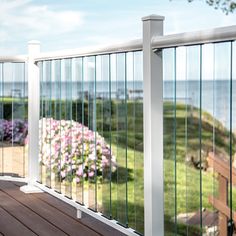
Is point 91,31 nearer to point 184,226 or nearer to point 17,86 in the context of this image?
point 17,86

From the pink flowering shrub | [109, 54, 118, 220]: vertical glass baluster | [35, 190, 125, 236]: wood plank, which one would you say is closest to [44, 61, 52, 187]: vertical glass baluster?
the pink flowering shrub

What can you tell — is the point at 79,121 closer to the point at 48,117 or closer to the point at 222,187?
the point at 48,117

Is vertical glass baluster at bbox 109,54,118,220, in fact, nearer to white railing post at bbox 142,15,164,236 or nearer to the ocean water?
the ocean water

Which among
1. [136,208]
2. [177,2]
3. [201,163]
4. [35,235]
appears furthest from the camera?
[177,2]

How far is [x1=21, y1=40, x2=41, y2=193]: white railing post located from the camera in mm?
4090

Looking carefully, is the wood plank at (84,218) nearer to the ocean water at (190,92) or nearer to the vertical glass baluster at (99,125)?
the vertical glass baluster at (99,125)

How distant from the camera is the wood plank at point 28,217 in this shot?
10.1 feet

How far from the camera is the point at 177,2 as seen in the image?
2062 centimetres

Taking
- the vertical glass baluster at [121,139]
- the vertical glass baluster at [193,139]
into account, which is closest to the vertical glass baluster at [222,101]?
the vertical glass baluster at [193,139]

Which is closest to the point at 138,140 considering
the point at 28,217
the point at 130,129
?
the point at 130,129

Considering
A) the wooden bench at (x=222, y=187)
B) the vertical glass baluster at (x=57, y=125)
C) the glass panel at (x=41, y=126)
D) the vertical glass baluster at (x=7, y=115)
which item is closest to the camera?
the wooden bench at (x=222, y=187)

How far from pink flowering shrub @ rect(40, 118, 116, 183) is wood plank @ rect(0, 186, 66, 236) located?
329mm

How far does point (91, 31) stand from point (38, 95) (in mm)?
17917

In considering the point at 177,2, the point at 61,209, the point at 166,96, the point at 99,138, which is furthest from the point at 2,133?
the point at 177,2
